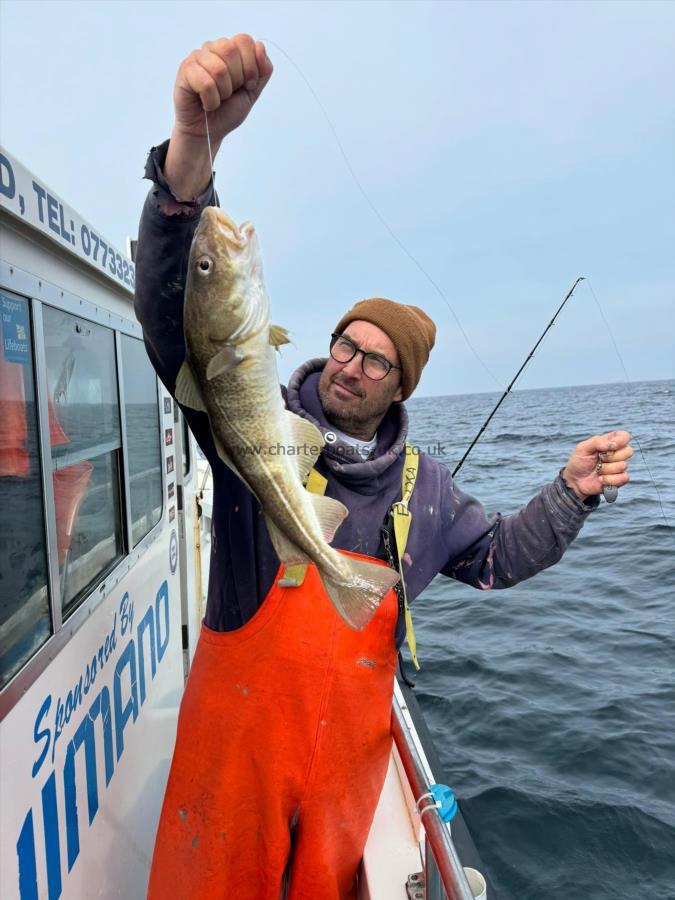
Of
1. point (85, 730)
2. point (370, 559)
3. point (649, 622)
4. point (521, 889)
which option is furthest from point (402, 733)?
point (649, 622)

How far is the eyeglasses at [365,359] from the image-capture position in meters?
2.67

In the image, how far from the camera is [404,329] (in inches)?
108

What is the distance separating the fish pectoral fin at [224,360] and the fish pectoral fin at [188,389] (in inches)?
4.6

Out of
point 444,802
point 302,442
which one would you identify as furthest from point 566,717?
point 302,442

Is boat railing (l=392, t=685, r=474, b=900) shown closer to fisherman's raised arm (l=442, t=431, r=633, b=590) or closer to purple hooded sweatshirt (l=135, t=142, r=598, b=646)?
purple hooded sweatshirt (l=135, t=142, r=598, b=646)

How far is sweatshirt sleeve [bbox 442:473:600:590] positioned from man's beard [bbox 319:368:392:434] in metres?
0.49

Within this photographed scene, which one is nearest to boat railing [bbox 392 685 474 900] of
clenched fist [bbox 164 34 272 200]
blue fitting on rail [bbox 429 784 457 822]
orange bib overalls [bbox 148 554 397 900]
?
blue fitting on rail [bbox 429 784 457 822]

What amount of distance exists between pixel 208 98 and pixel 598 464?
80.3 inches

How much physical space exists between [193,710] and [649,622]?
695 centimetres

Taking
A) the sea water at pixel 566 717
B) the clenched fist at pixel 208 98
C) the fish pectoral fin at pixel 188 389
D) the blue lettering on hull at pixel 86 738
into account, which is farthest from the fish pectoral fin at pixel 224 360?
the sea water at pixel 566 717

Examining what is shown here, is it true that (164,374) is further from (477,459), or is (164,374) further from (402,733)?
(477,459)

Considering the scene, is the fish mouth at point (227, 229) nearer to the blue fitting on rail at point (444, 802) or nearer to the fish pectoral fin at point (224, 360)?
the fish pectoral fin at point (224, 360)

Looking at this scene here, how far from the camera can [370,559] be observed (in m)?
2.46

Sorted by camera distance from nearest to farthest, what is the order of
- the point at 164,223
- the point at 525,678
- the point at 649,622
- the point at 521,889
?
the point at 164,223 < the point at 521,889 < the point at 525,678 < the point at 649,622
